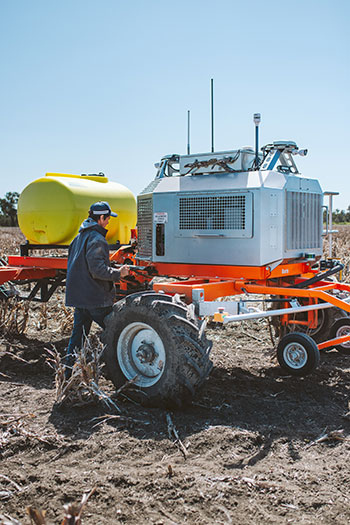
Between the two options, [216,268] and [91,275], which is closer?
[91,275]

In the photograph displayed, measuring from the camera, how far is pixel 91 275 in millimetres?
5211

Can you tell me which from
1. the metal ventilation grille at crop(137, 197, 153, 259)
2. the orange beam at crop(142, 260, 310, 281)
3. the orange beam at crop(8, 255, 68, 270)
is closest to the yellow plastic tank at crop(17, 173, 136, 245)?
the orange beam at crop(8, 255, 68, 270)

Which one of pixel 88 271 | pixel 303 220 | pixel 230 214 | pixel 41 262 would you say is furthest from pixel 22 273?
pixel 303 220

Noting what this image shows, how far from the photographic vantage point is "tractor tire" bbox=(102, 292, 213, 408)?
439 cm

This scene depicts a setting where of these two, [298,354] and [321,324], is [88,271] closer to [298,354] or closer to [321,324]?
[298,354]

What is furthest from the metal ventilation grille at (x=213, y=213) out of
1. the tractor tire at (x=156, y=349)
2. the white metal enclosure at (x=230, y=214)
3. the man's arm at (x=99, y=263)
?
the tractor tire at (x=156, y=349)

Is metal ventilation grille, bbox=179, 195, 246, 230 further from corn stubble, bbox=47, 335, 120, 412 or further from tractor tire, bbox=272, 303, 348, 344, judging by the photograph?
corn stubble, bbox=47, 335, 120, 412

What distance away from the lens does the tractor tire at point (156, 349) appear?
14.4 ft

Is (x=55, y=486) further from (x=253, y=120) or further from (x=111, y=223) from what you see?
(x=111, y=223)

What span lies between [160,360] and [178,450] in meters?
1.04

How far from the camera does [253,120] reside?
218 inches

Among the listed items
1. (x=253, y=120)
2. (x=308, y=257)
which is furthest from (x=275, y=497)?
(x=253, y=120)

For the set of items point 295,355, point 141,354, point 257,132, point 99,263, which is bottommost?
point 295,355

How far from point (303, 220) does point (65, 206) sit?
3022mm
